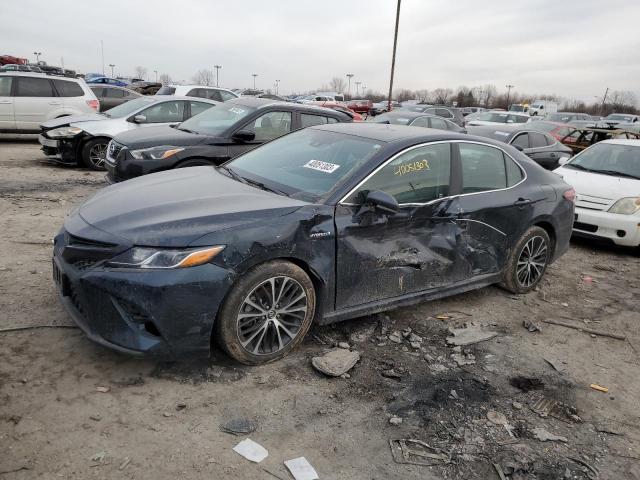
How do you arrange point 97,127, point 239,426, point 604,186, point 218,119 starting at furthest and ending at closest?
point 97,127 < point 218,119 < point 604,186 < point 239,426

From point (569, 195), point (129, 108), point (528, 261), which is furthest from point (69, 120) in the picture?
point (569, 195)

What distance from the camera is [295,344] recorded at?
12.2 feet

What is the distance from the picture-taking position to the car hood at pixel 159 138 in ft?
23.5

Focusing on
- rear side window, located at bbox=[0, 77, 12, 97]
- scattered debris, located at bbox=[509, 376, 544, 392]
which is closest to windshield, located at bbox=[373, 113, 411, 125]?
rear side window, located at bbox=[0, 77, 12, 97]

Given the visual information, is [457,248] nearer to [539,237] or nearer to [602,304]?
[539,237]

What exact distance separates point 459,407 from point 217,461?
1.57 metres

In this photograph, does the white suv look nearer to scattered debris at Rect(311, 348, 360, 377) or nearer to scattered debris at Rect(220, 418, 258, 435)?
scattered debris at Rect(311, 348, 360, 377)

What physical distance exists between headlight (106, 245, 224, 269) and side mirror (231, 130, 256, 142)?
4.32 meters

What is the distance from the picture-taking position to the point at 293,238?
11.4 feet

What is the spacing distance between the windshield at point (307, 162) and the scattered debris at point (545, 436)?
6.81 feet

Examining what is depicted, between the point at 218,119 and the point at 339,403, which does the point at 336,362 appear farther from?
the point at 218,119

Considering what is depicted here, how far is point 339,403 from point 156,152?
4909mm

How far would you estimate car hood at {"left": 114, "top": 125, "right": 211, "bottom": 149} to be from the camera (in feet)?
23.5

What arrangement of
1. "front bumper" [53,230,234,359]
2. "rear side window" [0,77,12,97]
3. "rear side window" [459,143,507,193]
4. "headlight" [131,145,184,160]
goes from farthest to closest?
"rear side window" [0,77,12,97] → "headlight" [131,145,184,160] → "rear side window" [459,143,507,193] → "front bumper" [53,230,234,359]
